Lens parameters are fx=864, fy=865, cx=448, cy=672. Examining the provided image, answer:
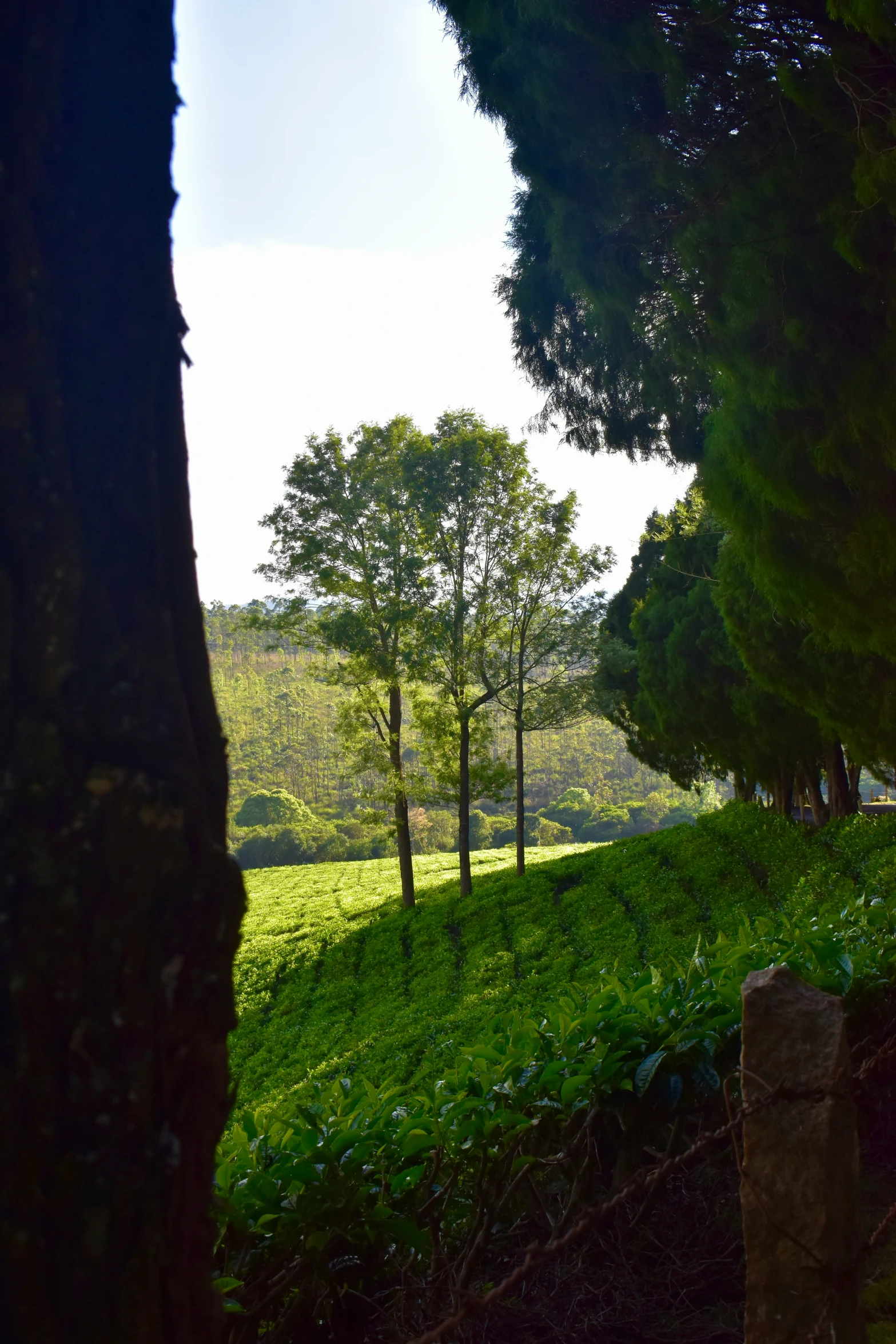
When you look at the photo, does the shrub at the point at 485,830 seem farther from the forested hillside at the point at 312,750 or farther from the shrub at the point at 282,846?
the forested hillside at the point at 312,750

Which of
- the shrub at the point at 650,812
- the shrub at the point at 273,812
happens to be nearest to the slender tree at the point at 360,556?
the shrub at the point at 273,812

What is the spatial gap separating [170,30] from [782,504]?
A: 15.6 ft

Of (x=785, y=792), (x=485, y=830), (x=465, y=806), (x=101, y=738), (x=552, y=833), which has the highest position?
(x=101, y=738)

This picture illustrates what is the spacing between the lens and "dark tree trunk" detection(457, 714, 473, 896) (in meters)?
17.7

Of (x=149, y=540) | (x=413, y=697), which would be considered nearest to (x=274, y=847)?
(x=413, y=697)

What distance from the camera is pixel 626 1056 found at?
9.04 ft

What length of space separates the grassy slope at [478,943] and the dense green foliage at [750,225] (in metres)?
4.97

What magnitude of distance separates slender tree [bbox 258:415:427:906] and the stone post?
16.1 metres

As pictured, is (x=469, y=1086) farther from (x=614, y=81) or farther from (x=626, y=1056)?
(x=614, y=81)

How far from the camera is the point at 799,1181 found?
63.8 inches

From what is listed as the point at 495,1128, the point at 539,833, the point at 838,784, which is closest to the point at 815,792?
Result: the point at 838,784

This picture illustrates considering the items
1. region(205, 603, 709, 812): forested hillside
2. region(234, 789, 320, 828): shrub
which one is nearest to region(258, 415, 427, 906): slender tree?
region(234, 789, 320, 828): shrub

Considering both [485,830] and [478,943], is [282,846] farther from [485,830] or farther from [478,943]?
[478,943]

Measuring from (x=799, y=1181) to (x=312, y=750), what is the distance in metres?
76.9
